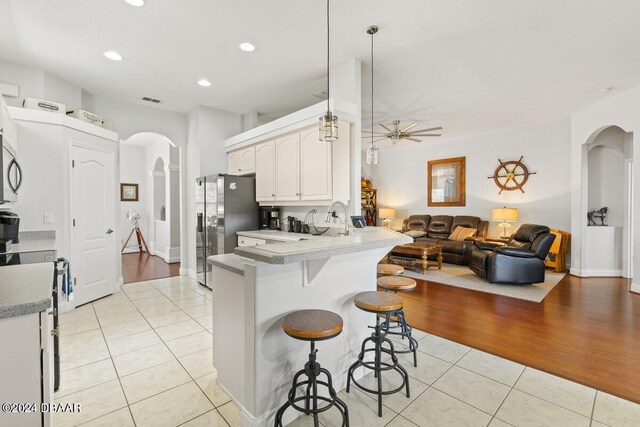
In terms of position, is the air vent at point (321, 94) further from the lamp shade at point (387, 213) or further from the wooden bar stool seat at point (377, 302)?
the lamp shade at point (387, 213)

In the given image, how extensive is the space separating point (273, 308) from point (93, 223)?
3639 millimetres

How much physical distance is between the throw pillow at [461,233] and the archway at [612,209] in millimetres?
1847

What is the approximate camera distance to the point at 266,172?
14.3ft

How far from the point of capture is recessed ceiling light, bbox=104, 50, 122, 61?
3.29 meters

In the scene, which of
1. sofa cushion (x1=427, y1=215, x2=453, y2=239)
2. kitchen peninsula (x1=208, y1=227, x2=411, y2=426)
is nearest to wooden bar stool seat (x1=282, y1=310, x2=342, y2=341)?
kitchen peninsula (x1=208, y1=227, x2=411, y2=426)

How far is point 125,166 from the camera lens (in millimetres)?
8203

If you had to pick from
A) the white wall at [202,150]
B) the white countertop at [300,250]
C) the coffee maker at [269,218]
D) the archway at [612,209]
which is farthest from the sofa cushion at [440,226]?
the white countertop at [300,250]

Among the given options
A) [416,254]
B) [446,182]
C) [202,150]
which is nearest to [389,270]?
[416,254]

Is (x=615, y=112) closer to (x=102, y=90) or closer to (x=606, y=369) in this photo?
(x=606, y=369)

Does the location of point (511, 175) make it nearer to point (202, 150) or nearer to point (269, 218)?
point (269, 218)

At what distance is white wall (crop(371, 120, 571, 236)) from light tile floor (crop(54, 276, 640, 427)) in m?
4.93

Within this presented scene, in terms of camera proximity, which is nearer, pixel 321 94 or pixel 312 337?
pixel 312 337

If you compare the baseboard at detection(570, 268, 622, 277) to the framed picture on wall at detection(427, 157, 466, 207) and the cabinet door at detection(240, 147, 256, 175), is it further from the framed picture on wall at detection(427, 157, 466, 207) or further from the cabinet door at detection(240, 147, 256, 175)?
the cabinet door at detection(240, 147, 256, 175)

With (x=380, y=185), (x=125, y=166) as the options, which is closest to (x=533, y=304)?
(x=380, y=185)
